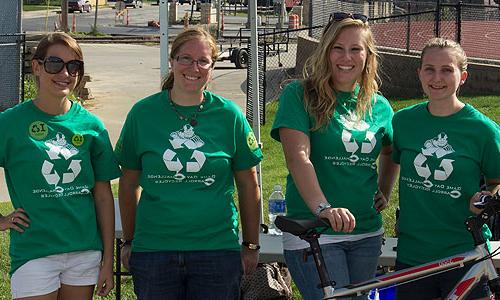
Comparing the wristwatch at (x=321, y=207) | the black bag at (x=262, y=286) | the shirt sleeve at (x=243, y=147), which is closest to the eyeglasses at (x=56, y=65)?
the shirt sleeve at (x=243, y=147)

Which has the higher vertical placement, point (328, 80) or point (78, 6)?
point (78, 6)

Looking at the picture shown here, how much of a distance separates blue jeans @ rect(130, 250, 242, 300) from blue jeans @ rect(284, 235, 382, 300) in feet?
0.92

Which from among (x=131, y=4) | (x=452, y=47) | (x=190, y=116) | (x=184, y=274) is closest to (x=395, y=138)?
(x=452, y=47)

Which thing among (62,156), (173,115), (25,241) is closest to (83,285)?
(25,241)

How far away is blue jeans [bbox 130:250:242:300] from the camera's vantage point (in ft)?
11.5

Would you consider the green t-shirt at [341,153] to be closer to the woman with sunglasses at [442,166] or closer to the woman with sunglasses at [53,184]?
the woman with sunglasses at [442,166]

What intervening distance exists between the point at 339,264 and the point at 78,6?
5941 centimetres

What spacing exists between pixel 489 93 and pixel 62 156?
1209cm

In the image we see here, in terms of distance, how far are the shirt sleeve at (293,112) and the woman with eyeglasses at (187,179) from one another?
0.69 ft

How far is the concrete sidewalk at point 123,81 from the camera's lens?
1628 cm

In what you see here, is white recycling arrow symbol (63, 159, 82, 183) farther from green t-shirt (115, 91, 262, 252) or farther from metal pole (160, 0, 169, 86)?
metal pole (160, 0, 169, 86)

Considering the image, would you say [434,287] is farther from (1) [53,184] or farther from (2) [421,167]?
(1) [53,184]

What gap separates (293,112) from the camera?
3488 mm

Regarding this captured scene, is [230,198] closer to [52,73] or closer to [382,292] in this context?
[52,73]
